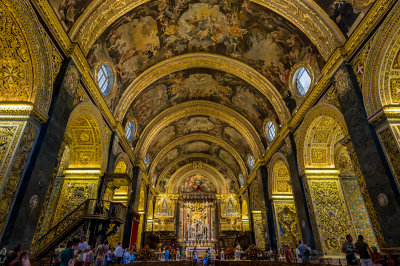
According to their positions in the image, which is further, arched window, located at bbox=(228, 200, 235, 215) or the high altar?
arched window, located at bbox=(228, 200, 235, 215)

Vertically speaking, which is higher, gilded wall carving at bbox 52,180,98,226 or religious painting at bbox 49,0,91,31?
religious painting at bbox 49,0,91,31

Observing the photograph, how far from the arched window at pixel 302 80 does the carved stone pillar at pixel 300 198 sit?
8.22ft

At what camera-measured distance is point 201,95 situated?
19344mm

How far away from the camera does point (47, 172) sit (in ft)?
23.1

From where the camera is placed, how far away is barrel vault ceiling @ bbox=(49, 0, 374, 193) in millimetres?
9547

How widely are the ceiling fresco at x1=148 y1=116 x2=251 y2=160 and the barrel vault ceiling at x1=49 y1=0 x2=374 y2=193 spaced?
0.19 m

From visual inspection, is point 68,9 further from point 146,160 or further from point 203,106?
point 146,160

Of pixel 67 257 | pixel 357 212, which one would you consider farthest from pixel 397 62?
pixel 67 257

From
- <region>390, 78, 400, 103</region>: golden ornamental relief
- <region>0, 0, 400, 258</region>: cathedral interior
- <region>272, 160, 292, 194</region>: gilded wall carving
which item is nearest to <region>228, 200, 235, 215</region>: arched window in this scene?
<region>0, 0, 400, 258</region>: cathedral interior

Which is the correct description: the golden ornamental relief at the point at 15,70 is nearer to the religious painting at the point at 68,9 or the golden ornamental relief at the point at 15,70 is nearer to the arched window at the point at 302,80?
the religious painting at the point at 68,9

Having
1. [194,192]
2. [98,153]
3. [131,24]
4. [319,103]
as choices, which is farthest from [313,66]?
[194,192]

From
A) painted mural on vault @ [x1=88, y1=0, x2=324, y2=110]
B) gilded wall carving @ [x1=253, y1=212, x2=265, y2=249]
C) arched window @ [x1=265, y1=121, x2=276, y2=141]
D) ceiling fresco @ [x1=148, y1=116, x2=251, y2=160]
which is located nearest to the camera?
painted mural on vault @ [x1=88, y1=0, x2=324, y2=110]

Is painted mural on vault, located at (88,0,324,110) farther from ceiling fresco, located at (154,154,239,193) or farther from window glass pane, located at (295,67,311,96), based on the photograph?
ceiling fresco, located at (154,154,239,193)

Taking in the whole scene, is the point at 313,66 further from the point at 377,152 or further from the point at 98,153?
the point at 98,153
